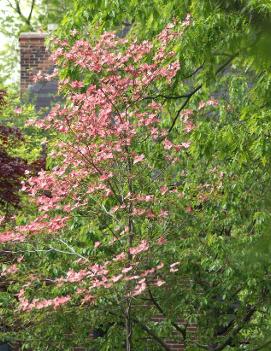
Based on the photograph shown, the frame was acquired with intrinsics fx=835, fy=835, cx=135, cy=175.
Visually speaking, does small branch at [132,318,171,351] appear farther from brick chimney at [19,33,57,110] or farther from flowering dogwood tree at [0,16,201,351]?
brick chimney at [19,33,57,110]

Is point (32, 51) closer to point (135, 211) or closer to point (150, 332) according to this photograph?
point (150, 332)

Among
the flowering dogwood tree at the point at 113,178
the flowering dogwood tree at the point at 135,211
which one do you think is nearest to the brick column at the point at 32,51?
the flowering dogwood tree at the point at 135,211

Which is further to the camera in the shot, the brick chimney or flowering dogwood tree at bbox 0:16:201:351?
the brick chimney

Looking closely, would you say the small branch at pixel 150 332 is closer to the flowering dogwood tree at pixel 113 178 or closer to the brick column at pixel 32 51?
the flowering dogwood tree at pixel 113 178

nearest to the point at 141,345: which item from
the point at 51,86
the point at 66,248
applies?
the point at 66,248

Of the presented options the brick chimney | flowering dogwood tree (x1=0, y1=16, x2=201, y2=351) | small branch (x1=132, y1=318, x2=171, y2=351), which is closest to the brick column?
the brick chimney

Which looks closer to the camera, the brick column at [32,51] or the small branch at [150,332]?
the small branch at [150,332]

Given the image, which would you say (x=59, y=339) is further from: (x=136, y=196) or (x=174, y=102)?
(x=174, y=102)

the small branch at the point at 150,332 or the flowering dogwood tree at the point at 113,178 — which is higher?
the flowering dogwood tree at the point at 113,178

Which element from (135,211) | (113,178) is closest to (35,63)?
(113,178)

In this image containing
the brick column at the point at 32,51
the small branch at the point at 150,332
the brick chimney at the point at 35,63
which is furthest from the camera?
the brick column at the point at 32,51

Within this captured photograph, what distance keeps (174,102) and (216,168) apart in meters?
1.20

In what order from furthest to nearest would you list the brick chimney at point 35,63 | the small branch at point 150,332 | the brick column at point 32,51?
the brick column at point 32,51
the brick chimney at point 35,63
the small branch at point 150,332

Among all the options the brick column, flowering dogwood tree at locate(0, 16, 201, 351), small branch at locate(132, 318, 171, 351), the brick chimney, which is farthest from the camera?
the brick column
